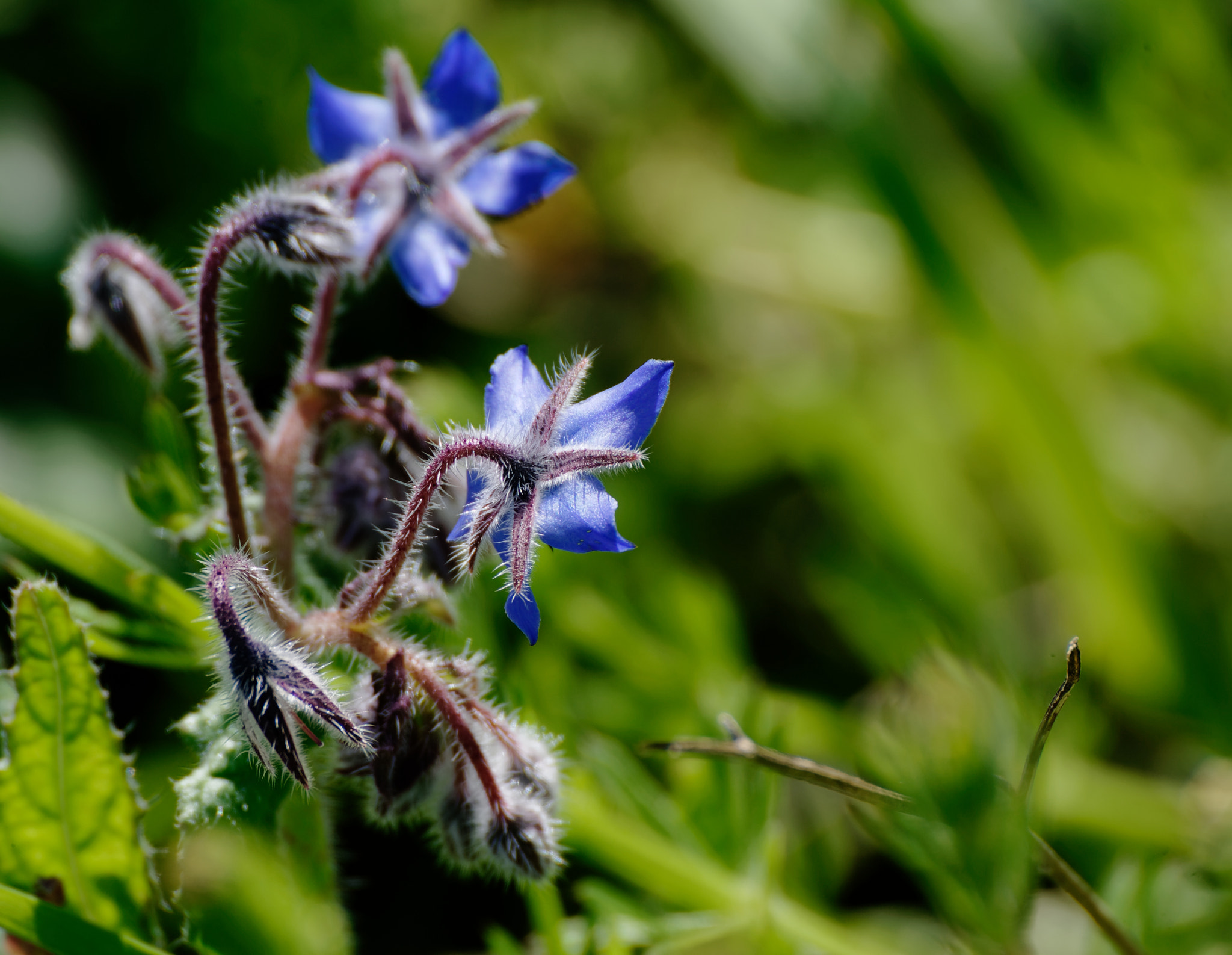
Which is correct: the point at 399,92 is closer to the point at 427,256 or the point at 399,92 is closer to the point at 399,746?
the point at 427,256

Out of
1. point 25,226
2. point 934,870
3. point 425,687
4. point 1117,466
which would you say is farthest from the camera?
point 25,226

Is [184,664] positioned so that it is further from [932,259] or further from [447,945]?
[932,259]

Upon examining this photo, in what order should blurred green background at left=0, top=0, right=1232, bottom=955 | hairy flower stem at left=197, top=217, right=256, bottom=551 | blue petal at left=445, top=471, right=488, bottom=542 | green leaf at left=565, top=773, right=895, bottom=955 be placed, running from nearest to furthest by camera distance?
blue petal at left=445, top=471, right=488, bottom=542 < hairy flower stem at left=197, top=217, right=256, bottom=551 < green leaf at left=565, top=773, right=895, bottom=955 < blurred green background at left=0, top=0, right=1232, bottom=955

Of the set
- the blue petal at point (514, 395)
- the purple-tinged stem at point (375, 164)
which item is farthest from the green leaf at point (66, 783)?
the purple-tinged stem at point (375, 164)

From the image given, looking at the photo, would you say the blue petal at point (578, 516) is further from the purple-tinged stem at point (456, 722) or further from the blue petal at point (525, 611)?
the purple-tinged stem at point (456, 722)

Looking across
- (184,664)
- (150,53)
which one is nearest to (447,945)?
(184,664)

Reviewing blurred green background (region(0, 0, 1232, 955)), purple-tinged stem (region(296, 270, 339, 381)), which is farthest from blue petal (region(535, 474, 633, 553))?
blurred green background (region(0, 0, 1232, 955))

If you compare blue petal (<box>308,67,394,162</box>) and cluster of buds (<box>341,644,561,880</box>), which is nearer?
cluster of buds (<box>341,644,561,880</box>)

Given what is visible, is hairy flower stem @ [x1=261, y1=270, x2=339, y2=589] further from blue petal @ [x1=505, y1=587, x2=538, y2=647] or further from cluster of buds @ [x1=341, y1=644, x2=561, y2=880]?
blue petal @ [x1=505, y1=587, x2=538, y2=647]

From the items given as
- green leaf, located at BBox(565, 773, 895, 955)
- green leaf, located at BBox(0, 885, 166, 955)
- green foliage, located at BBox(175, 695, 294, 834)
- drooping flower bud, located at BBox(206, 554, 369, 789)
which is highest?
green leaf, located at BBox(565, 773, 895, 955)
